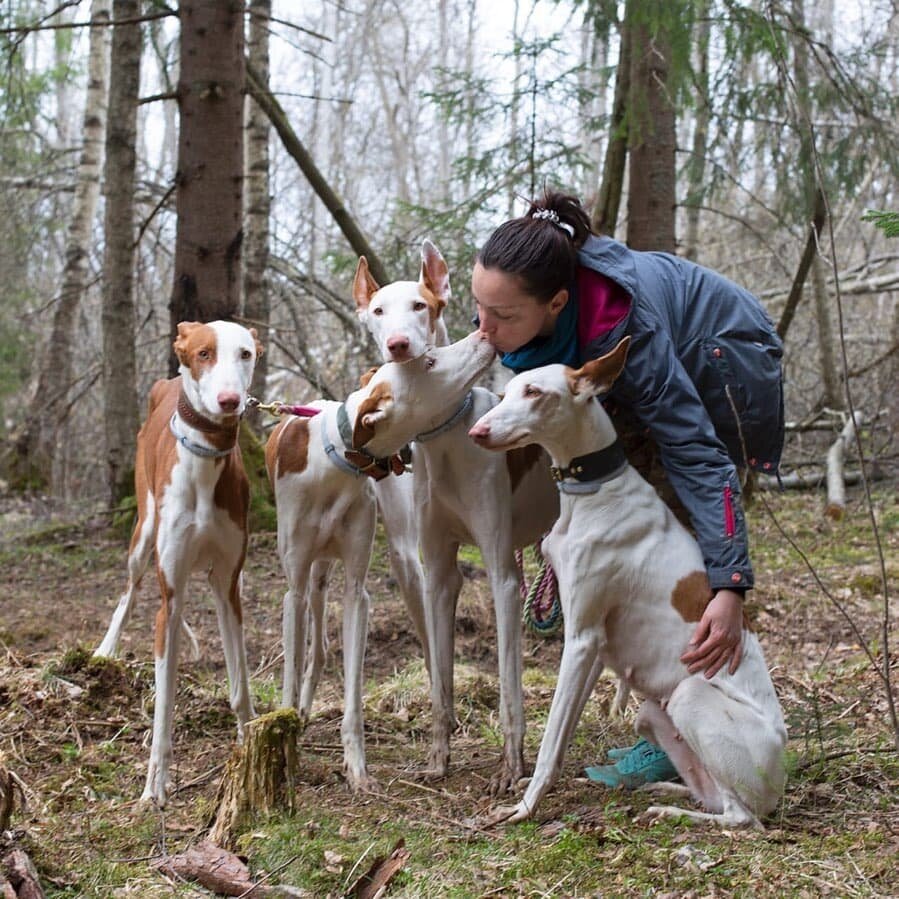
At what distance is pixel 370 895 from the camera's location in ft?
10.6

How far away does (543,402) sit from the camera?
366 centimetres

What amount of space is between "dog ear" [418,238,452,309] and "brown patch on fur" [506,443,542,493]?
0.64 meters

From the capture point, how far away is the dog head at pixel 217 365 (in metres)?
3.95

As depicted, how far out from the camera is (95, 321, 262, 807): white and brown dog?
159 inches

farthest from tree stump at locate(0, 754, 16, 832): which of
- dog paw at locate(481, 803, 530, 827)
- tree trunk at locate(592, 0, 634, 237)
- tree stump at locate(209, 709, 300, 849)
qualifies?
tree trunk at locate(592, 0, 634, 237)

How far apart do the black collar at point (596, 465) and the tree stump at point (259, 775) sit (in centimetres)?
127

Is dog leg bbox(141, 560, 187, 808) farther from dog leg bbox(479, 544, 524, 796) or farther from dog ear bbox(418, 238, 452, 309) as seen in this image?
dog ear bbox(418, 238, 452, 309)

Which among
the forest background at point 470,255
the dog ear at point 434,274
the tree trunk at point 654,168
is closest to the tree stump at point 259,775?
the forest background at point 470,255

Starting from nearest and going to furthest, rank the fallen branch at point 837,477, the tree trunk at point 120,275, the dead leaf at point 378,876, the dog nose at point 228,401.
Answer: the dead leaf at point 378,876 → the dog nose at point 228,401 → the tree trunk at point 120,275 → the fallen branch at point 837,477

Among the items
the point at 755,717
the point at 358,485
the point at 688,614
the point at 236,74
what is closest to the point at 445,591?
the point at 358,485

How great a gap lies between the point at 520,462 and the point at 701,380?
31.0 inches

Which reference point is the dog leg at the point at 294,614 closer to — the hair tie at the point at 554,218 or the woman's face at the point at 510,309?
the woman's face at the point at 510,309

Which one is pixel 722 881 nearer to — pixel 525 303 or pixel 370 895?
pixel 370 895

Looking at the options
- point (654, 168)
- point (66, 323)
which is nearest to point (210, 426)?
point (654, 168)
